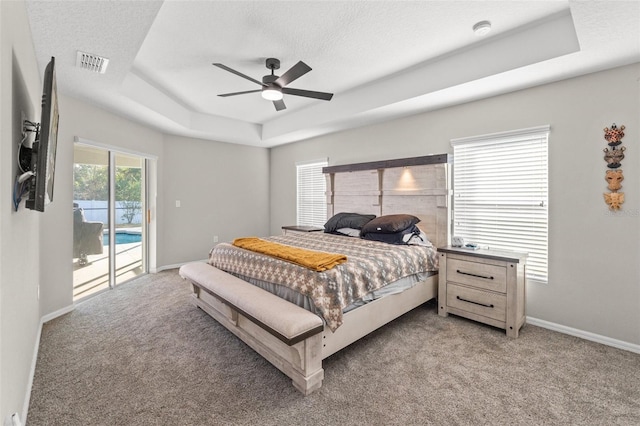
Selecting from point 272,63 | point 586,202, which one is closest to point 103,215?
point 272,63

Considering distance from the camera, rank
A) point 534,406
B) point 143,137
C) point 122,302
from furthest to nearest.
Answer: point 143,137, point 122,302, point 534,406

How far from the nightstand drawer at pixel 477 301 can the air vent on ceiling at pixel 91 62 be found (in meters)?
3.92

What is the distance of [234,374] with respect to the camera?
2.11 metres

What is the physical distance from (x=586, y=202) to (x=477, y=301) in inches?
53.0

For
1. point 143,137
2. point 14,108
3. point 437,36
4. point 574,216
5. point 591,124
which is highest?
point 437,36

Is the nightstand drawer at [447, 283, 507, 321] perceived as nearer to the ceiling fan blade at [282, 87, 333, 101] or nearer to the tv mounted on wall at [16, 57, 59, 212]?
the ceiling fan blade at [282, 87, 333, 101]

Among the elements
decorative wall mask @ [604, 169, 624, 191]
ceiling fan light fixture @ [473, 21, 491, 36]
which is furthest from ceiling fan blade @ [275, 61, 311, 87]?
decorative wall mask @ [604, 169, 624, 191]

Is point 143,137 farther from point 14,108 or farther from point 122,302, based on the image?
point 14,108

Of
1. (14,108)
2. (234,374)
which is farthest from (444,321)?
(14,108)

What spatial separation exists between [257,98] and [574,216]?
4.04 metres

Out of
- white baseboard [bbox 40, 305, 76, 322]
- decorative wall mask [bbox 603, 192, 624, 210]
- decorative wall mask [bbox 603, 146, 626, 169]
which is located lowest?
white baseboard [bbox 40, 305, 76, 322]

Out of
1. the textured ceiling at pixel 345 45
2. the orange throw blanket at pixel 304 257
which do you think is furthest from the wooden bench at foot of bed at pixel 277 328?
the textured ceiling at pixel 345 45

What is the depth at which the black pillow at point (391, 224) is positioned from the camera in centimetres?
339

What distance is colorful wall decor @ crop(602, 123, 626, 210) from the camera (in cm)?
248
